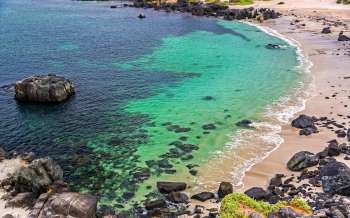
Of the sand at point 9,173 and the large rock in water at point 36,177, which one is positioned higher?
the large rock in water at point 36,177

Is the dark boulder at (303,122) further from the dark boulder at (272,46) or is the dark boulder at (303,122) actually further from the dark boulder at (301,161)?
the dark boulder at (272,46)

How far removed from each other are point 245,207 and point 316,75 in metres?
52.3

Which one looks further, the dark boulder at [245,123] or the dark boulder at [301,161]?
the dark boulder at [245,123]

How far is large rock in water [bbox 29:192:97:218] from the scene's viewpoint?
3628 centimetres

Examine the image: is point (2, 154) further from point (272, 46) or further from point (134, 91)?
point (272, 46)

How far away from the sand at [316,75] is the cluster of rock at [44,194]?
1692 centimetres

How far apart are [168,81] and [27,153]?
113ft

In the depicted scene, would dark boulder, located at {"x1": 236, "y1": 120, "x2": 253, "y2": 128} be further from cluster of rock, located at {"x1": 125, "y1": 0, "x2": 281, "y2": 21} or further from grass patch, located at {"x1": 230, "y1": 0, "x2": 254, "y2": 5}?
grass patch, located at {"x1": 230, "y1": 0, "x2": 254, "y2": 5}

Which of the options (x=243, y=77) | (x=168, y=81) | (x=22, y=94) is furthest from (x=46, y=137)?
(x=243, y=77)

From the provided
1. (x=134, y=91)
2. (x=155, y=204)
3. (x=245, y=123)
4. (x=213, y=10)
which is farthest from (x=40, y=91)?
(x=213, y=10)

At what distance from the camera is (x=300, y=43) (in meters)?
106

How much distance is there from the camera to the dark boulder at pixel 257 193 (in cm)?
4084

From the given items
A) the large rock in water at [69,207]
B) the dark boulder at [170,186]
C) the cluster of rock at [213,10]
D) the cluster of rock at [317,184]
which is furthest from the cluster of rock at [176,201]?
the cluster of rock at [213,10]

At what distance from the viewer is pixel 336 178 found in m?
42.2
